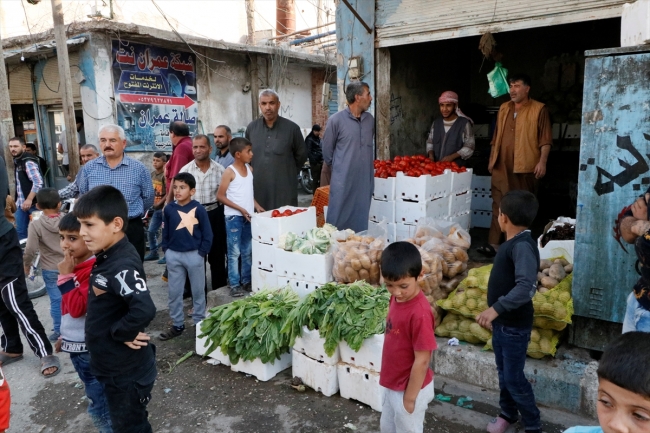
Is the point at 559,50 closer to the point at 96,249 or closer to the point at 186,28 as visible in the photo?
the point at 96,249

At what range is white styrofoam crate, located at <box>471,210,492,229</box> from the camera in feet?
26.9

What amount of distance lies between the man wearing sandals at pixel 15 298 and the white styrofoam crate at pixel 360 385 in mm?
2564

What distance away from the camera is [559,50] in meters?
9.42

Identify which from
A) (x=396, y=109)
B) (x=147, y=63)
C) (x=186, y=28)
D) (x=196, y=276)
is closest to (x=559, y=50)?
(x=396, y=109)

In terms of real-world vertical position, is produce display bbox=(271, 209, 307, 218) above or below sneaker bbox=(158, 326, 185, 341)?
above

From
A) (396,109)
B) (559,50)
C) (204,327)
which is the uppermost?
(559,50)

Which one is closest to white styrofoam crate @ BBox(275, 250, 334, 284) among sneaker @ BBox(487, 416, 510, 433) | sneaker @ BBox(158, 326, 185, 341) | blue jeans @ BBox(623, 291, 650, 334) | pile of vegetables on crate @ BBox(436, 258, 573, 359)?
pile of vegetables on crate @ BBox(436, 258, 573, 359)

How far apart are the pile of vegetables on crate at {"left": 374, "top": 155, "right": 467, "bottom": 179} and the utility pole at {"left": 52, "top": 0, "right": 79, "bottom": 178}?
6.30 m

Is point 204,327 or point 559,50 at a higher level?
point 559,50

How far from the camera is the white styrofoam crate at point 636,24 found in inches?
126

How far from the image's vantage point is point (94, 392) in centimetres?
294

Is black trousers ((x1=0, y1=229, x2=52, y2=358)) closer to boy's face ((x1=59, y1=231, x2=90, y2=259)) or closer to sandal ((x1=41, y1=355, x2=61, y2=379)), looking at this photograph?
sandal ((x1=41, y1=355, x2=61, y2=379))

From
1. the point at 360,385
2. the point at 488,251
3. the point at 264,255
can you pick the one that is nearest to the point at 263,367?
the point at 360,385

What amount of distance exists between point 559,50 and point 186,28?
13.3 meters
